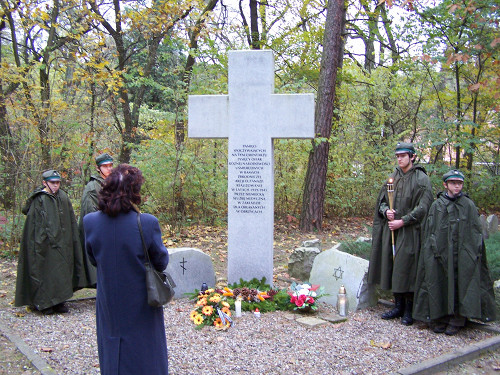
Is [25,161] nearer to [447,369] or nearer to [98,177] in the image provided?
[98,177]

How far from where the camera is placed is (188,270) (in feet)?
21.3

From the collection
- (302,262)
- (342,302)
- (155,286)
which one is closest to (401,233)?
(342,302)

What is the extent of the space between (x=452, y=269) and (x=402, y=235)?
27.7 inches

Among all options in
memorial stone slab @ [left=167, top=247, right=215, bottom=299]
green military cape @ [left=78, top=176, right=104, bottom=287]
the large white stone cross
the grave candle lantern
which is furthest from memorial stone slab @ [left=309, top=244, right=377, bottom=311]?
green military cape @ [left=78, top=176, right=104, bottom=287]

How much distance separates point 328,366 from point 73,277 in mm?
3716

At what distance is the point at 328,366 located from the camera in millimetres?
4305

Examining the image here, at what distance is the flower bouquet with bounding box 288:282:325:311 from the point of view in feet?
18.8

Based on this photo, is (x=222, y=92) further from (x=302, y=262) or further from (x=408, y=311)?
(x=408, y=311)

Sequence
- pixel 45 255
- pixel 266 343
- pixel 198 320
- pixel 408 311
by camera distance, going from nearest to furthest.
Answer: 1. pixel 266 343
2. pixel 198 320
3. pixel 408 311
4. pixel 45 255

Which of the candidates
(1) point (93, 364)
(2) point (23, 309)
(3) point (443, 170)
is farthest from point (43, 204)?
(3) point (443, 170)

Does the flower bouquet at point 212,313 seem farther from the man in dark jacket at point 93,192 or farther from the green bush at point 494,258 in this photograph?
the green bush at point 494,258

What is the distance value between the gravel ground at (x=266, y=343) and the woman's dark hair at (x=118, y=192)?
1.87 metres

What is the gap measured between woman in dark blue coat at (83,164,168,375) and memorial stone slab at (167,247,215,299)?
3.23 m

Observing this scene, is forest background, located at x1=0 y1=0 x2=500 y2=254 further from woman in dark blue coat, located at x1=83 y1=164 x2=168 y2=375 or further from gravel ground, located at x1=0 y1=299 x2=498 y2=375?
woman in dark blue coat, located at x1=83 y1=164 x2=168 y2=375
